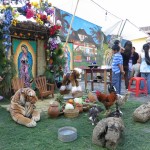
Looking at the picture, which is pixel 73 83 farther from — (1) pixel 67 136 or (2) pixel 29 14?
(1) pixel 67 136

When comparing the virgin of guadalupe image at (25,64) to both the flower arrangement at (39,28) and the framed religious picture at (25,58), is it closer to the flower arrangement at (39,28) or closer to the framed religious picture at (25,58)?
the framed religious picture at (25,58)

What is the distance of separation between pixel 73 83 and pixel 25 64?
170 cm

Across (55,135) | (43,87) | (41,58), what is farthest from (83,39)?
(55,135)

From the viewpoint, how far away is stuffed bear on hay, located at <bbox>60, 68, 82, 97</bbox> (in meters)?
6.29

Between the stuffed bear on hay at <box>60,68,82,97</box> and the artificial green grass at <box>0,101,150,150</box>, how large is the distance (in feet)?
6.03

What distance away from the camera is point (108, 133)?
9.55 ft

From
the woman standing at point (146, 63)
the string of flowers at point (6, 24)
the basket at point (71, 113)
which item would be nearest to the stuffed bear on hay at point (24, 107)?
the basket at point (71, 113)

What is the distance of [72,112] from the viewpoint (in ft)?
14.4

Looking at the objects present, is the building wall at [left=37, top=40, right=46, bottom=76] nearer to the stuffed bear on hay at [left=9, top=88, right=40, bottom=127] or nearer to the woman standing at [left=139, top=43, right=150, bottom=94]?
the stuffed bear on hay at [left=9, top=88, right=40, bottom=127]

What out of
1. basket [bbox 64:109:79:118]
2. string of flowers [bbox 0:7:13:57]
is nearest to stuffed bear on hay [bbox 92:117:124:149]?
basket [bbox 64:109:79:118]

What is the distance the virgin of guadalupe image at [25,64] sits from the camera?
22.2 ft

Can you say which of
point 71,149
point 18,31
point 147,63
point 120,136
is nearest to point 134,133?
point 120,136

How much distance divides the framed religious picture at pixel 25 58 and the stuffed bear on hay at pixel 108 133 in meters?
3.99

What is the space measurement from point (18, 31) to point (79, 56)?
16.4ft
